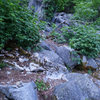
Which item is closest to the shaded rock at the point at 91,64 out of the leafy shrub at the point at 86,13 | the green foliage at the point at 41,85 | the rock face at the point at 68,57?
the rock face at the point at 68,57

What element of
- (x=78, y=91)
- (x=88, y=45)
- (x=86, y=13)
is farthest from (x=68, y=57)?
(x=86, y=13)

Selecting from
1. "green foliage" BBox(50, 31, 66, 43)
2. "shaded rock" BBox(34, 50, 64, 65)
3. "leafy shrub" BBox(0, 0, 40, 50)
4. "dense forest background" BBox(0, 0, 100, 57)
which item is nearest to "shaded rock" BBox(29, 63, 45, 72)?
"shaded rock" BBox(34, 50, 64, 65)

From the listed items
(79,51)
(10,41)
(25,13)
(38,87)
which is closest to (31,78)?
(38,87)

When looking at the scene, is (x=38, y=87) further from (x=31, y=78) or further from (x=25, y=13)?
(x=25, y=13)

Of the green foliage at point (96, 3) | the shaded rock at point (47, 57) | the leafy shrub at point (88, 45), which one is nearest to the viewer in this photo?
the shaded rock at point (47, 57)

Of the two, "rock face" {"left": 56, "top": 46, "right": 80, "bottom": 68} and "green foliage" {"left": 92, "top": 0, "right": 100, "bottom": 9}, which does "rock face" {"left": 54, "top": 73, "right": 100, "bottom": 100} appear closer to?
"rock face" {"left": 56, "top": 46, "right": 80, "bottom": 68}

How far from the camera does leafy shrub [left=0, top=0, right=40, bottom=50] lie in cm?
360

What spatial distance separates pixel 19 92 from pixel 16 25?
8.39ft

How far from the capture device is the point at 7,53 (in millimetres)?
4195

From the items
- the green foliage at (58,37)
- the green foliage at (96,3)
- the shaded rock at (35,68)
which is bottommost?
the shaded rock at (35,68)

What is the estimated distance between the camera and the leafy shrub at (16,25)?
360 centimetres

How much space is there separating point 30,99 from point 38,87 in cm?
63

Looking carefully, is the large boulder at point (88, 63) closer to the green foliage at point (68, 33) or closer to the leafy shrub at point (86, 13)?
the green foliage at point (68, 33)

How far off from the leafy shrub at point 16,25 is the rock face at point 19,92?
163cm
